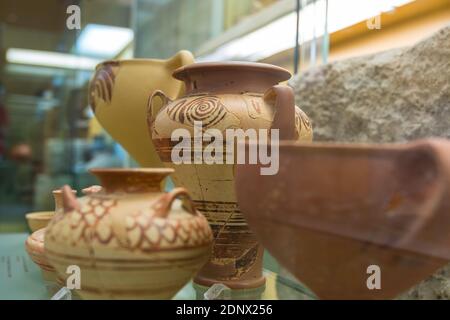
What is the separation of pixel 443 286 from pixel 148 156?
676 millimetres

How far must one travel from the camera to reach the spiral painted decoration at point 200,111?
2.49 feet

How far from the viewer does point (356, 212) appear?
49 centimetres

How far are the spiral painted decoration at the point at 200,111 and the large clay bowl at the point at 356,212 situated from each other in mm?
191

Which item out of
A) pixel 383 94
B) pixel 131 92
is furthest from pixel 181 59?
pixel 383 94

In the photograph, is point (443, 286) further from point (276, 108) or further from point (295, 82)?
point (295, 82)

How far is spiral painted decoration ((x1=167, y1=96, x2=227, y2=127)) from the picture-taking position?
76 centimetres

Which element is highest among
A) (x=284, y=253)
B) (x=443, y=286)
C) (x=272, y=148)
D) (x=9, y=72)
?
(x=9, y=72)

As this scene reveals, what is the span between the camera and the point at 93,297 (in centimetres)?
63

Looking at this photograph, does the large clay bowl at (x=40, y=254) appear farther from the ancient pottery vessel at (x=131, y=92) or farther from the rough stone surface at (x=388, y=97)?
the rough stone surface at (x=388, y=97)

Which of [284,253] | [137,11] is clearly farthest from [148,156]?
[137,11]
